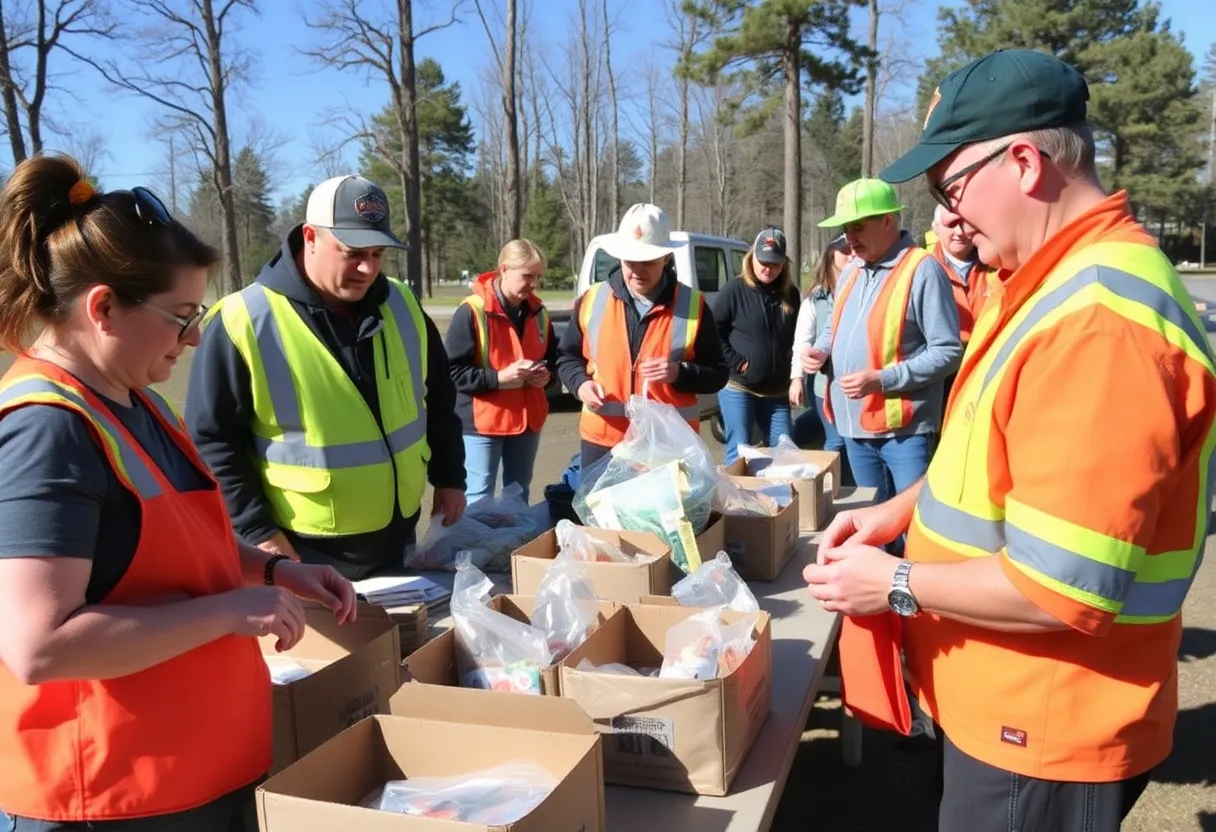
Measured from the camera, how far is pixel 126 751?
1.26 m

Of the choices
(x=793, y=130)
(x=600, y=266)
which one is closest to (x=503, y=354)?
(x=600, y=266)

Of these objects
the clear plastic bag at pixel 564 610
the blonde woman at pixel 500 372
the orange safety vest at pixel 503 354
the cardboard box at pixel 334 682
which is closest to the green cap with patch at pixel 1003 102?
the clear plastic bag at pixel 564 610

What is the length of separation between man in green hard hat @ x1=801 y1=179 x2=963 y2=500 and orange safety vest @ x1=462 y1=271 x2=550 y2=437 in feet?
4.61

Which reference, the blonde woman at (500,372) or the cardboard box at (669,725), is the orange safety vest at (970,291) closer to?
the blonde woman at (500,372)

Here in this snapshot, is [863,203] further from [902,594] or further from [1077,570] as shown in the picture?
[1077,570]

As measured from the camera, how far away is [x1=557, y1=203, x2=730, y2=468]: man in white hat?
12.1 feet

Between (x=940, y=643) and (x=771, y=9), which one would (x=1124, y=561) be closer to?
(x=940, y=643)

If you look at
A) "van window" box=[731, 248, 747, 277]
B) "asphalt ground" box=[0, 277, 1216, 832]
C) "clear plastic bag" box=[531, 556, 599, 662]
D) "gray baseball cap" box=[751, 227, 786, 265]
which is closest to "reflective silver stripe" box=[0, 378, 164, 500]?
"clear plastic bag" box=[531, 556, 599, 662]

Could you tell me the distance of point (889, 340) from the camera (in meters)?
3.56

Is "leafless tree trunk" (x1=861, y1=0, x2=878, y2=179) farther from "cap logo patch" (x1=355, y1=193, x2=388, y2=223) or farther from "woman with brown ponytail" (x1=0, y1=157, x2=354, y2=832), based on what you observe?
"woman with brown ponytail" (x1=0, y1=157, x2=354, y2=832)

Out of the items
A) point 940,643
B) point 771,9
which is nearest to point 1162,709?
point 940,643

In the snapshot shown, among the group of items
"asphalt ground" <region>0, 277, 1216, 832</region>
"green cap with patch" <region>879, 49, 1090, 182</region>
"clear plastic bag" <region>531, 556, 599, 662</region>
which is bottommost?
"asphalt ground" <region>0, 277, 1216, 832</region>

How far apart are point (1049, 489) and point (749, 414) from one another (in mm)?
4082

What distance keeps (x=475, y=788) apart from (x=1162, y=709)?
1.03 meters
